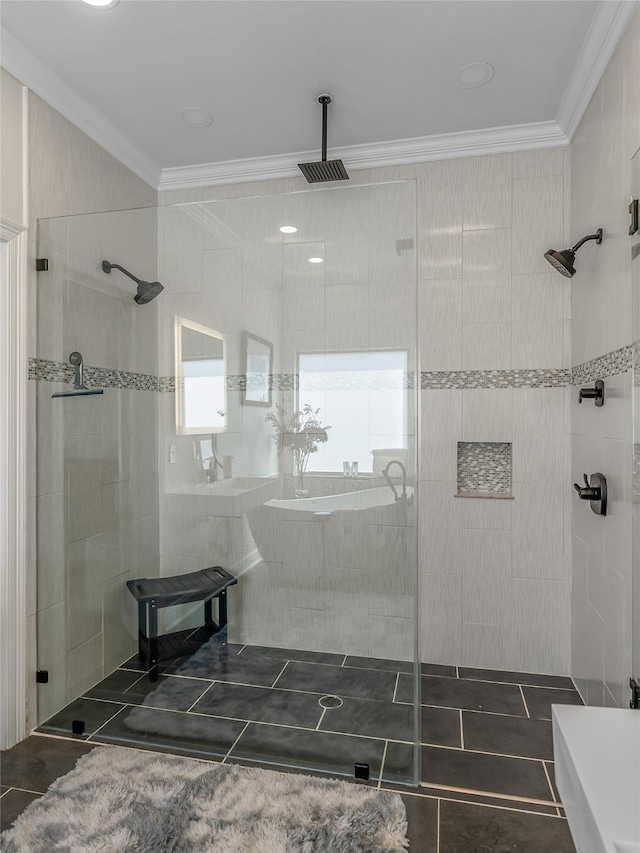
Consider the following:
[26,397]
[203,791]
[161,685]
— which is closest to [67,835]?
[203,791]

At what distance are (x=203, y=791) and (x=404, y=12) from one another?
9.04ft

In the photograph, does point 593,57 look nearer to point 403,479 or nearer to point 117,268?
point 403,479

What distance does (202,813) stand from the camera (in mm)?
1768

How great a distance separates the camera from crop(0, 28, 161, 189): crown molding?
2.09 metres

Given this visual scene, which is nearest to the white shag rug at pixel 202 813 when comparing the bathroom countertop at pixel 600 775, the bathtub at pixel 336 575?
the bathtub at pixel 336 575

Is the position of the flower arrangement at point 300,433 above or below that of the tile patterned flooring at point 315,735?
above

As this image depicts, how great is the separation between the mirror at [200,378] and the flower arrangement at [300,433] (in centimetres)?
21

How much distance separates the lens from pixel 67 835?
168 centimetres

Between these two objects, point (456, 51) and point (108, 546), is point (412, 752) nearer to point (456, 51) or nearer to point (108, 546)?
point (108, 546)

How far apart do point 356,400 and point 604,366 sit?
994 millimetres

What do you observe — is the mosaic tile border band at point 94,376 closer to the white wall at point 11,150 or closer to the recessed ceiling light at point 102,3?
the white wall at point 11,150

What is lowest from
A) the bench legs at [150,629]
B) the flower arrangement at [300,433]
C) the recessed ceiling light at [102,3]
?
the bench legs at [150,629]

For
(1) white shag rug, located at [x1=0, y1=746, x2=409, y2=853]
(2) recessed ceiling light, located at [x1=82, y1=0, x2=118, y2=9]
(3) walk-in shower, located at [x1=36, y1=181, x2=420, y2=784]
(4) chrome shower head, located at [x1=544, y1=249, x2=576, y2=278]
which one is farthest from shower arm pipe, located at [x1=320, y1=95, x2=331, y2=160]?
(1) white shag rug, located at [x1=0, y1=746, x2=409, y2=853]

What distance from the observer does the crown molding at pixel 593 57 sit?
1865mm
